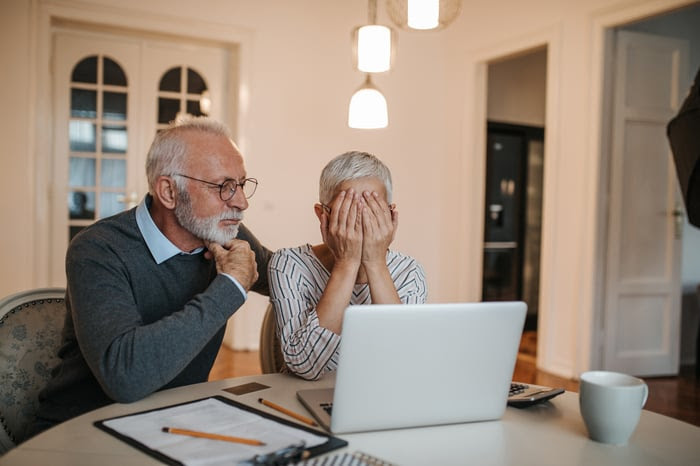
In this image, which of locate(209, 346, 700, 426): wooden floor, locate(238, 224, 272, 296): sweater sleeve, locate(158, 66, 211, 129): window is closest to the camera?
locate(238, 224, 272, 296): sweater sleeve

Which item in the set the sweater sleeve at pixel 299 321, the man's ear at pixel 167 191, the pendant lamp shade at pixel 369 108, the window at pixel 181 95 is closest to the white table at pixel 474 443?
the sweater sleeve at pixel 299 321

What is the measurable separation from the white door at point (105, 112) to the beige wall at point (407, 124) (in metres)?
0.22

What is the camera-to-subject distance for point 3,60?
393 centimetres

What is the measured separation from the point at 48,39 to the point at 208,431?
380cm

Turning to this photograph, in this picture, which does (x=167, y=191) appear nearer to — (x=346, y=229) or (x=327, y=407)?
(x=346, y=229)

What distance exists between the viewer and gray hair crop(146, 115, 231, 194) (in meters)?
1.59

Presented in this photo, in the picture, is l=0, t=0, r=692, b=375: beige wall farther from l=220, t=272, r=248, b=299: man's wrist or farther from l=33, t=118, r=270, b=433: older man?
l=220, t=272, r=248, b=299: man's wrist

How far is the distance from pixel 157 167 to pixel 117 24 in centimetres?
305

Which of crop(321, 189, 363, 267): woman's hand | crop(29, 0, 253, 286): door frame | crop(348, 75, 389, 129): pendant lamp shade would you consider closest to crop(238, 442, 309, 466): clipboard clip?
crop(321, 189, 363, 267): woman's hand

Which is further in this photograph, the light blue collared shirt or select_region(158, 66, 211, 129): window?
select_region(158, 66, 211, 129): window

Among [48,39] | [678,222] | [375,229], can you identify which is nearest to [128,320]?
[375,229]

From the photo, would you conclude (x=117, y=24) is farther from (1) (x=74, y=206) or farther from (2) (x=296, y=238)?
(2) (x=296, y=238)

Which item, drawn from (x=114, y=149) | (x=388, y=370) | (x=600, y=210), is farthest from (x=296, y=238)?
(x=388, y=370)

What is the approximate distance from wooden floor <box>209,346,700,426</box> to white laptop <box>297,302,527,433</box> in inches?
109
